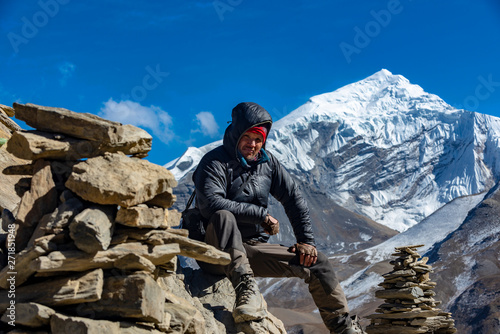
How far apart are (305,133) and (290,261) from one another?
577ft

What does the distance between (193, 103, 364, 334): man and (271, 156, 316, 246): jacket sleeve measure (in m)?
0.02

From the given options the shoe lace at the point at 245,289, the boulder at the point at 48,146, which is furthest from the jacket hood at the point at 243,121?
the boulder at the point at 48,146

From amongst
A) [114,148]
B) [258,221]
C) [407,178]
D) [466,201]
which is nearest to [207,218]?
[258,221]

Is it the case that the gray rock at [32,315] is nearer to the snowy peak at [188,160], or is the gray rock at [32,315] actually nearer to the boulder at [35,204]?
the boulder at [35,204]

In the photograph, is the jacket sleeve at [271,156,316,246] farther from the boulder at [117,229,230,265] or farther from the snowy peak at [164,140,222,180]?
the snowy peak at [164,140,222,180]

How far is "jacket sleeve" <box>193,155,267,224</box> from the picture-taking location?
616 centimetres

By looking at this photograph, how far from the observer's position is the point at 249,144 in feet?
21.5

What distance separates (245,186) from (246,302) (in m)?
1.42

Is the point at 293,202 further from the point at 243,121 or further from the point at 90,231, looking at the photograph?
the point at 90,231

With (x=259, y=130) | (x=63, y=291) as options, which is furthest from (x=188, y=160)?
(x=63, y=291)

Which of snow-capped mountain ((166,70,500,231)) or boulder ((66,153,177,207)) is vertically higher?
snow-capped mountain ((166,70,500,231))

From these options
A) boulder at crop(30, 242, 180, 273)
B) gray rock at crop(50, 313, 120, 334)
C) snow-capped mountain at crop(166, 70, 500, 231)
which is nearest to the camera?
gray rock at crop(50, 313, 120, 334)

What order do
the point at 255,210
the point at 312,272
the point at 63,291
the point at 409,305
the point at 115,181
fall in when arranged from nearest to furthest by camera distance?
the point at 63,291, the point at 115,181, the point at 255,210, the point at 312,272, the point at 409,305

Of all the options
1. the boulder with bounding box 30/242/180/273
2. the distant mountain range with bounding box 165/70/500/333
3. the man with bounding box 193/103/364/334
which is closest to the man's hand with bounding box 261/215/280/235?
the man with bounding box 193/103/364/334
